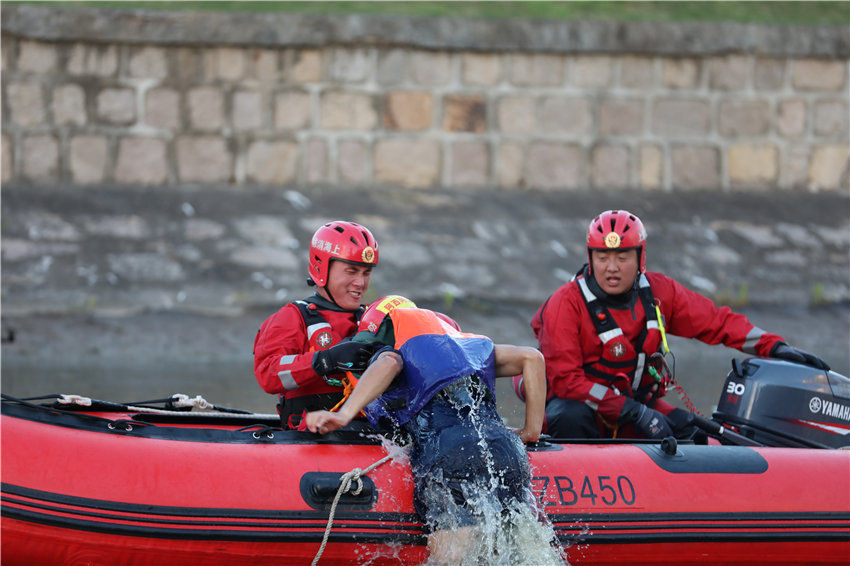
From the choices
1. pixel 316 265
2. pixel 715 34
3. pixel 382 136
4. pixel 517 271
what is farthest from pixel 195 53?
pixel 316 265

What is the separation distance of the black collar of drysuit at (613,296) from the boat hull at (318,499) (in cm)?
98

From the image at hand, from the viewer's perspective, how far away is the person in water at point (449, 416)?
4.23m

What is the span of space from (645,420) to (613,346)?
16.7 inches

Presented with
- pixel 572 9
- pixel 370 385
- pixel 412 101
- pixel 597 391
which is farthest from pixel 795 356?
pixel 572 9

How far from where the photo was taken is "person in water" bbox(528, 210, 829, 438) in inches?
217

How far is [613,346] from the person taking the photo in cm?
567

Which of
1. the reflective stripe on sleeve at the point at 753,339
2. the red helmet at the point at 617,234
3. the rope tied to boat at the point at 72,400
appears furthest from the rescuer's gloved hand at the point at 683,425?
the rope tied to boat at the point at 72,400

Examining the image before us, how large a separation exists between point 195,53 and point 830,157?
7119 millimetres

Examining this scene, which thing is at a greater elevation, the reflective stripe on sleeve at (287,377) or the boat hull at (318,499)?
the reflective stripe on sleeve at (287,377)

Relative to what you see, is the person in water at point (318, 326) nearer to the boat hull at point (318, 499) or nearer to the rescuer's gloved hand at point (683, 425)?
the boat hull at point (318, 499)

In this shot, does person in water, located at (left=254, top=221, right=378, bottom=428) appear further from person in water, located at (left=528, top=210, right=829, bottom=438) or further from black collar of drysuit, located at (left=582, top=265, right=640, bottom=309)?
black collar of drysuit, located at (left=582, top=265, right=640, bottom=309)

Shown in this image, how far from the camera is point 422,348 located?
4.38 metres

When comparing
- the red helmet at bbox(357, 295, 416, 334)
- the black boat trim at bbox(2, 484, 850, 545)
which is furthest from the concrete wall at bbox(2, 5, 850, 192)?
the black boat trim at bbox(2, 484, 850, 545)

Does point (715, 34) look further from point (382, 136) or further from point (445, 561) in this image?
point (445, 561)
